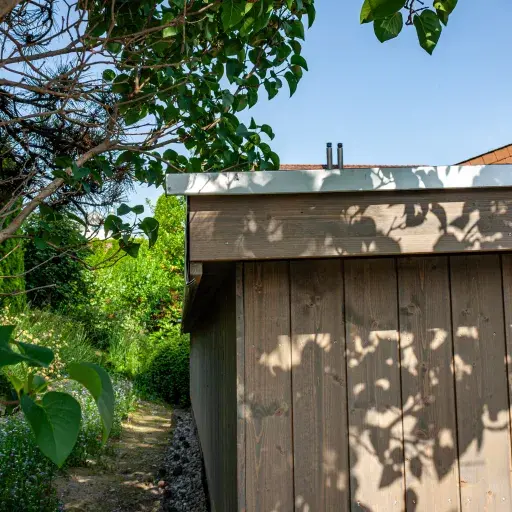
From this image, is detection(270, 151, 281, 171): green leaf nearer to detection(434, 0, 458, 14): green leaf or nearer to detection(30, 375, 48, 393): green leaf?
detection(434, 0, 458, 14): green leaf

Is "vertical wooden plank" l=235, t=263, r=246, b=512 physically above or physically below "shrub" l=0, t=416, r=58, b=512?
above

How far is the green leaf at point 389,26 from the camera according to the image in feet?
3.52

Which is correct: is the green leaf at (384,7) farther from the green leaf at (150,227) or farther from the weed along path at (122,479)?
the weed along path at (122,479)

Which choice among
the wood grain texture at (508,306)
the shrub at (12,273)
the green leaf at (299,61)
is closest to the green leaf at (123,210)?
the green leaf at (299,61)

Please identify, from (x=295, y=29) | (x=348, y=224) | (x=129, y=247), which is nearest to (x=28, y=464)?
(x=129, y=247)

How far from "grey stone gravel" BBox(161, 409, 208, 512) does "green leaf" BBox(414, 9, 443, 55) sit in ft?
16.8

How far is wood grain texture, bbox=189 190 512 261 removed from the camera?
2.21 m

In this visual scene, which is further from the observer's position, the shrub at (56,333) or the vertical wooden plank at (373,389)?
the shrub at (56,333)

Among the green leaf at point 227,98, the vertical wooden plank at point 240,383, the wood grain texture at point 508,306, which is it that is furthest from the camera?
the green leaf at point 227,98

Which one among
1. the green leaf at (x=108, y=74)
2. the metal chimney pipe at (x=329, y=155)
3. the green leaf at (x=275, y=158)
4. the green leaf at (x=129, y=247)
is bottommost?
the green leaf at (x=129, y=247)

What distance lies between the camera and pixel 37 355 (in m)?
0.60

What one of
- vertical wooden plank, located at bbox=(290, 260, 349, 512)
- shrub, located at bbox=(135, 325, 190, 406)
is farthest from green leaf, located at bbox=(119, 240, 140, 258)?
shrub, located at bbox=(135, 325, 190, 406)

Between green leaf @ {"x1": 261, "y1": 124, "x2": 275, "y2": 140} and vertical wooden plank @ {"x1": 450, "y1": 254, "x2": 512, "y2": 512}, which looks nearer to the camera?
vertical wooden plank @ {"x1": 450, "y1": 254, "x2": 512, "y2": 512}

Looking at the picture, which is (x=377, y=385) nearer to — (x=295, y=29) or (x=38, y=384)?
(x=38, y=384)
